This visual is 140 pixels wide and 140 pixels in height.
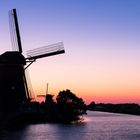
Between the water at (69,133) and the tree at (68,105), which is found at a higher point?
the tree at (68,105)

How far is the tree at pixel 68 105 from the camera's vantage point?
10200cm

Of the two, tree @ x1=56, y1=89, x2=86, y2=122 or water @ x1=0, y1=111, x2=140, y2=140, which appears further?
tree @ x1=56, y1=89, x2=86, y2=122

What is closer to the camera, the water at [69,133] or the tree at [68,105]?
the water at [69,133]

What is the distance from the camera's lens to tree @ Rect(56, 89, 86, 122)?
10200cm

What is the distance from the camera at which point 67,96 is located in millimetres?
105312

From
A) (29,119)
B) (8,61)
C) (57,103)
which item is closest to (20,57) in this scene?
(8,61)

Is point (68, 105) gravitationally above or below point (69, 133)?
above

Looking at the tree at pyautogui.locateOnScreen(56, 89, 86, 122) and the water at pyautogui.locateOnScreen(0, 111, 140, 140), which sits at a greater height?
the tree at pyautogui.locateOnScreen(56, 89, 86, 122)

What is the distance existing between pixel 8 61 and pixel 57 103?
32493 mm

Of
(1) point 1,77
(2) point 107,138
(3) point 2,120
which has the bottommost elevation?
(2) point 107,138

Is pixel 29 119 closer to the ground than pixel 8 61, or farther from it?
closer to the ground

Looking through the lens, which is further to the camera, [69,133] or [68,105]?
[68,105]

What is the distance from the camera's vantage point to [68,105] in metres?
103

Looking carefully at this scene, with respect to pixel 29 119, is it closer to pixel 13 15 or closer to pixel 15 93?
pixel 15 93
